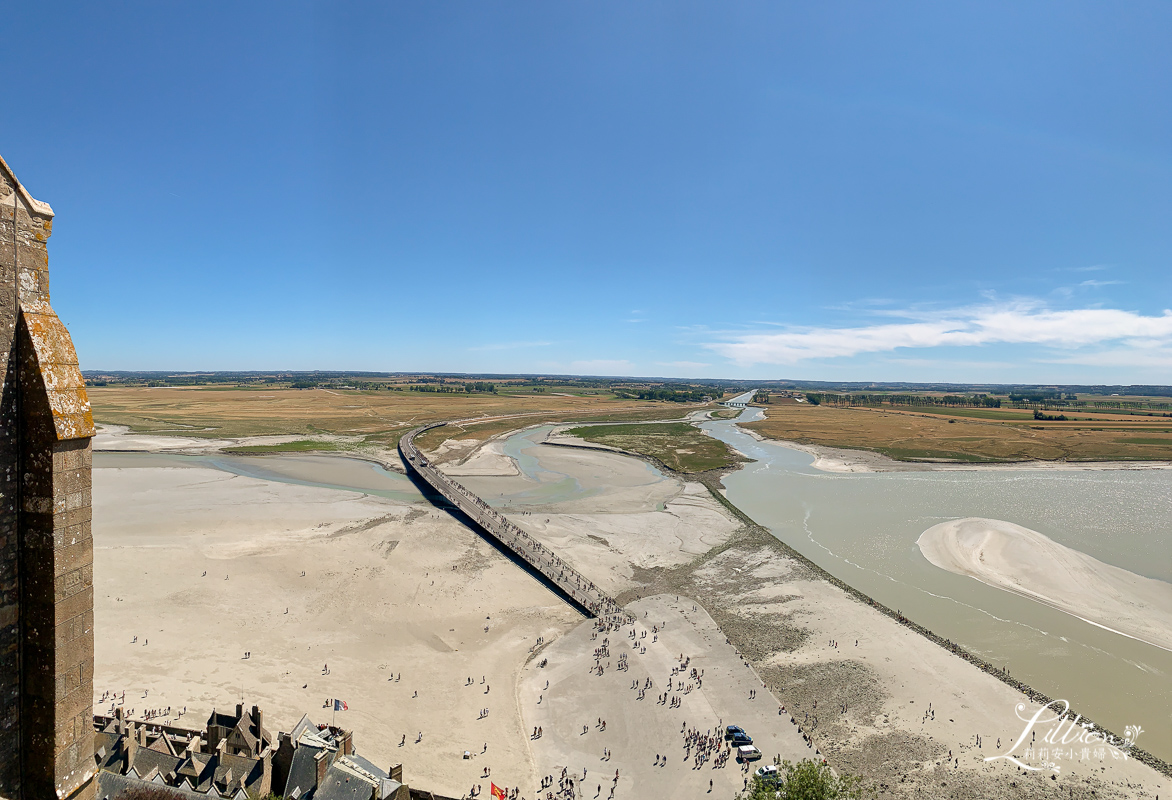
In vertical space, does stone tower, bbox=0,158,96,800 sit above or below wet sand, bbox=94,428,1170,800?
above

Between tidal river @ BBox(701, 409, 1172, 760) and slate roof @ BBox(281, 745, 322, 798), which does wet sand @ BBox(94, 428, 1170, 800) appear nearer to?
tidal river @ BBox(701, 409, 1172, 760)

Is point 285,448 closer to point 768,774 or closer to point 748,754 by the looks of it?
point 748,754

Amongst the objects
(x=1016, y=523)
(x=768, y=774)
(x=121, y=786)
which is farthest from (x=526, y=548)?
(x=1016, y=523)

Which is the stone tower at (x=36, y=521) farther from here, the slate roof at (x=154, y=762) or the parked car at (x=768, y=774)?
the parked car at (x=768, y=774)

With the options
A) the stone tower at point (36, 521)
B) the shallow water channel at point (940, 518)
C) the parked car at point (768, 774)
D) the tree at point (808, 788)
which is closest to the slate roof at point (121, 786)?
the stone tower at point (36, 521)

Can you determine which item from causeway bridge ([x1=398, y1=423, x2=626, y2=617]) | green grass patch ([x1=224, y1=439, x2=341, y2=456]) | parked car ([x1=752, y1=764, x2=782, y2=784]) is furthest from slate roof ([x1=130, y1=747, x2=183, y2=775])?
green grass patch ([x1=224, y1=439, x2=341, y2=456])

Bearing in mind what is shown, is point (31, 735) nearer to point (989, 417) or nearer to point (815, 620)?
point (815, 620)

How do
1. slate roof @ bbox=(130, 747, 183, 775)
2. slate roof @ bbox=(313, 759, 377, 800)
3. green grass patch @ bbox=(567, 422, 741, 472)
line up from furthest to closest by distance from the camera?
green grass patch @ bbox=(567, 422, 741, 472)
slate roof @ bbox=(130, 747, 183, 775)
slate roof @ bbox=(313, 759, 377, 800)
